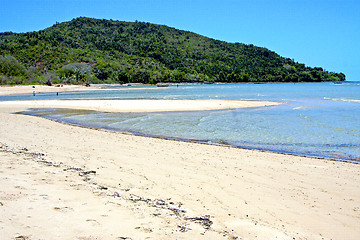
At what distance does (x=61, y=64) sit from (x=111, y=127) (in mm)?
114613

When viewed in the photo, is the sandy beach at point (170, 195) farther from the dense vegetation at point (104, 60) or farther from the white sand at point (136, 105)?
the dense vegetation at point (104, 60)

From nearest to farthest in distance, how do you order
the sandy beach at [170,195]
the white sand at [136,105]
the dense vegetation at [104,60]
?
the sandy beach at [170,195] < the white sand at [136,105] < the dense vegetation at [104,60]

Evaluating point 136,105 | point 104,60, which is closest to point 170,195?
point 136,105

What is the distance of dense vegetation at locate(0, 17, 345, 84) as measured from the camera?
10618 centimetres

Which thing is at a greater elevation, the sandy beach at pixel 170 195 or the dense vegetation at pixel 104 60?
the dense vegetation at pixel 104 60

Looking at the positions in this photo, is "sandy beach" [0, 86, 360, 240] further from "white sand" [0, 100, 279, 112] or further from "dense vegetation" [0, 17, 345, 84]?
"dense vegetation" [0, 17, 345, 84]

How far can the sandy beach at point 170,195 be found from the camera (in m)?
4.18

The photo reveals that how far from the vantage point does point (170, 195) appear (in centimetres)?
588

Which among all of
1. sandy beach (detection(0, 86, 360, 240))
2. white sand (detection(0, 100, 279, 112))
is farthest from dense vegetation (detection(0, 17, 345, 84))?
sandy beach (detection(0, 86, 360, 240))

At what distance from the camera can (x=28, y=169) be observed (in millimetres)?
6746

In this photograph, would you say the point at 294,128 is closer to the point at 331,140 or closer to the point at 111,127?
the point at 331,140

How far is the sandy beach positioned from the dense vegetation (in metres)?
83.3

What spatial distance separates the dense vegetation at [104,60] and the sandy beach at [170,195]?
83.3 meters

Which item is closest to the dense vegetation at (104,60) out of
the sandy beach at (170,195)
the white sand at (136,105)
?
the white sand at (136,105)
